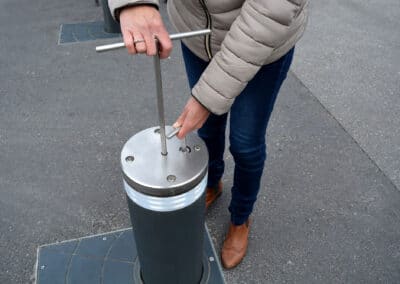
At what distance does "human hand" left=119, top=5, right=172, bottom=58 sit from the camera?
1009 millimetres

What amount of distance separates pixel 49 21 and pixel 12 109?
1651 millimetres

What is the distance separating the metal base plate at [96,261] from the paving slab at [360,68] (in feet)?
4.25

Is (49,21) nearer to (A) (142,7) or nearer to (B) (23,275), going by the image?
(B) (23,275)

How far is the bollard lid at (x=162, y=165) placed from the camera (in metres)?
1.18

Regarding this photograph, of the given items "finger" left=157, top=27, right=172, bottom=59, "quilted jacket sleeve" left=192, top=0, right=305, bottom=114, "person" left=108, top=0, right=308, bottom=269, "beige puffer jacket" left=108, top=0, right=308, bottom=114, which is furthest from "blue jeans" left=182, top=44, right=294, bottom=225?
"finger" left=157, top=27, right=172, bottom=59

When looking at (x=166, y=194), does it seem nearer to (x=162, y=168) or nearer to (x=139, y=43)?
(x=162, y=168)

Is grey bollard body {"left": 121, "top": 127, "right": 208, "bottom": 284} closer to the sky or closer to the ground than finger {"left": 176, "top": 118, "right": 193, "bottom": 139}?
closer to the ground

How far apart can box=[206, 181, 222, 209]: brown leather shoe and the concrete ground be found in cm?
5

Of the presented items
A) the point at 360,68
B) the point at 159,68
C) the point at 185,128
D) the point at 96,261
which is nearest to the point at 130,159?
the point at 185,128

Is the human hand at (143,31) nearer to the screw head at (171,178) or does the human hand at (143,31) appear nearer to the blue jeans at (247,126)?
the screw head at (171,178)

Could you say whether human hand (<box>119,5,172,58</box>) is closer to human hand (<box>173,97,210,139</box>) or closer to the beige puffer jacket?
the beige puffer jacket

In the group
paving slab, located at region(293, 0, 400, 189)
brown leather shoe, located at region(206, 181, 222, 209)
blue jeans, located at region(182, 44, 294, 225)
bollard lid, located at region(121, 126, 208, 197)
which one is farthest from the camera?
paving slab, located at region(293, 0, 400, 189)

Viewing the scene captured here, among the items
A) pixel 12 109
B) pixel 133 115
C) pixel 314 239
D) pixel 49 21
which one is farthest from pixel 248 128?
pixel 49 21

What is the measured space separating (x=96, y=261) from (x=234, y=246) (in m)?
0.67
